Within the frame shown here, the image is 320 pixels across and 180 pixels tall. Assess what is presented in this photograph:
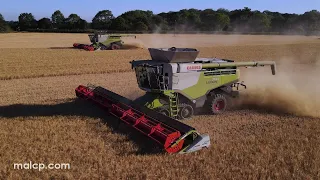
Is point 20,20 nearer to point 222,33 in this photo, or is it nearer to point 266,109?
point 222,33

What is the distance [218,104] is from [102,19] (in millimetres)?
86796

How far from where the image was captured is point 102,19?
92562mm

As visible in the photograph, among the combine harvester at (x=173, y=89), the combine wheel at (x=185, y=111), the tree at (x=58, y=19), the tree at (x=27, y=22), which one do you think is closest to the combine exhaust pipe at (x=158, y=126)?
the combine harvester at (x=173, y=89)

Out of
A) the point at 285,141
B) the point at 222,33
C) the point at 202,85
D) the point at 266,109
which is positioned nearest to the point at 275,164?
the point at 285,141

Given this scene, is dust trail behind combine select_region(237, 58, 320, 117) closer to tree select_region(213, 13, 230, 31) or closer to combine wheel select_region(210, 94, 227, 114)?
combine wheel select_region(210, 94, 227, 114)

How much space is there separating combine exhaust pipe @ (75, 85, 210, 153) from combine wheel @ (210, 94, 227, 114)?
244 cm

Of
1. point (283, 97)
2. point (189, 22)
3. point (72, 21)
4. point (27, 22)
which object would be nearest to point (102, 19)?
point (72, 21)

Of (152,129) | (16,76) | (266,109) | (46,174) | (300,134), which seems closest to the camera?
(46,174)

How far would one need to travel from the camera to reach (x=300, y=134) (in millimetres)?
7754

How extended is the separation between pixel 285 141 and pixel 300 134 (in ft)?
2.65

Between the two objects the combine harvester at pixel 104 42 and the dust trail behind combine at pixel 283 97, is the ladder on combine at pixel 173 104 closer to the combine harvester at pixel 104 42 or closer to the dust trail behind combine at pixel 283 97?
the dust trail behind combine at pixel 283 97

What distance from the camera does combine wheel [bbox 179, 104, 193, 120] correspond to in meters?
9.06

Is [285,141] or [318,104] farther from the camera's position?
[318,104]

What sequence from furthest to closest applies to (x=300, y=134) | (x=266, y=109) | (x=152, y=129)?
(x=266, y=109) < (x=300, y=134) < (x=152, y=129)
